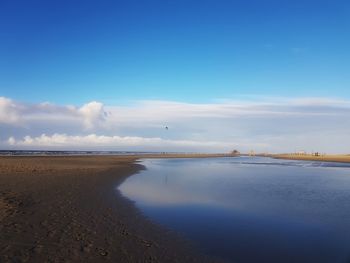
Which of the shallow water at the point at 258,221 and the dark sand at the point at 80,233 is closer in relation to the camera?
the dark sand at the point at 80,233

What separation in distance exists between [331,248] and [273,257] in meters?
2.40

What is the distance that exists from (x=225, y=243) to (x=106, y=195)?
1175 centimetres

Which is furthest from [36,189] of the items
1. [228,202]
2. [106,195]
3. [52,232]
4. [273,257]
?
[273,257]

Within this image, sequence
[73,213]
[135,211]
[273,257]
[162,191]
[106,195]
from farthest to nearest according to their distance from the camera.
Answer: [162,191], [106,195], [135,211], [73,213], [273,257]

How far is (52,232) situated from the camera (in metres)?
12.0

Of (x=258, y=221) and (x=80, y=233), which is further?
(x=258, y=221)

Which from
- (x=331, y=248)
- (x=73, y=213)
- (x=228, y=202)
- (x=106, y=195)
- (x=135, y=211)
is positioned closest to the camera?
(x=331, y=248)

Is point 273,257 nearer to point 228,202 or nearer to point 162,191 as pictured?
point 228,202

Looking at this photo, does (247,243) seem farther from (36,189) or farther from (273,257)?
(36,189)

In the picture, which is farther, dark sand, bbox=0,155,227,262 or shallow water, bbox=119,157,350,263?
shallow water, bbox=119,157,350,263

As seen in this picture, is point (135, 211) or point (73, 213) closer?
point (73, 213)

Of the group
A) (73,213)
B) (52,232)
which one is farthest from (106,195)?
(52,232)

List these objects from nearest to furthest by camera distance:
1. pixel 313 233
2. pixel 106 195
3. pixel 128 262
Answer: pixel 128 262 → pixel 313 233 → pixel 106 195

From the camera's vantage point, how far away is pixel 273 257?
34.3 ft
